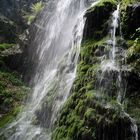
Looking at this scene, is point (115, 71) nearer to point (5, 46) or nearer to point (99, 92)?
point (99, 92)

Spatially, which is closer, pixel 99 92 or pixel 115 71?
pixel 99 92

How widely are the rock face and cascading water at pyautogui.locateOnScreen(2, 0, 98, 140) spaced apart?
28.5 inches

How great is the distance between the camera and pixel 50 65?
676 inches

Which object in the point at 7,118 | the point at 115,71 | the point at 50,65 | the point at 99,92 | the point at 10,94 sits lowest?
the point at 7,118

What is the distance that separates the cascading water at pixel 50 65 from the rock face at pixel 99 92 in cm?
72

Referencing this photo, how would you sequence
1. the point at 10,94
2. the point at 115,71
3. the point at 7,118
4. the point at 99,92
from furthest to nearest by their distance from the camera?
the point at 10,94 → the point at 7,118 → the point at 115,71 → the point at 99,92

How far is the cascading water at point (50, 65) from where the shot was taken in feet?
32.1

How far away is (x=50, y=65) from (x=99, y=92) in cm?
934

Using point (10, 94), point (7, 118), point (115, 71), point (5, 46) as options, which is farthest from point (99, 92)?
point (5, 46)

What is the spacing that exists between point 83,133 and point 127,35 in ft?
14.7

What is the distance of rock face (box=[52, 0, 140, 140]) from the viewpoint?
7.15 metres

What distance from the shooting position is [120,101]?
7.89 metres

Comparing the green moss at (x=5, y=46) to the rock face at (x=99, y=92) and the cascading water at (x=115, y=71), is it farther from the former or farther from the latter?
the cascading water at (x=115, y=71)

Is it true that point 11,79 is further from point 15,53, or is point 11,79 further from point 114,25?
point 114,25
